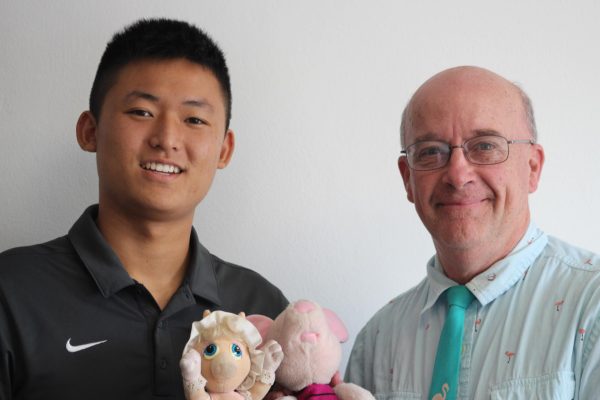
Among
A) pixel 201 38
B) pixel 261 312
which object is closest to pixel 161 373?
pixel 261 312

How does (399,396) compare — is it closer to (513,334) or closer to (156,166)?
(513,334)

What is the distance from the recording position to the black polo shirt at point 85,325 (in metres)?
1.32

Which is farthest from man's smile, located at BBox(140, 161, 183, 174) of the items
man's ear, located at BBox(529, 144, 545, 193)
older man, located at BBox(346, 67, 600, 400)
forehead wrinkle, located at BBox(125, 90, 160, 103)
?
man's ear, located at BBox(529, 144, 545, 193)

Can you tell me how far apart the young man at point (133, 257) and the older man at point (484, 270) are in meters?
0.39

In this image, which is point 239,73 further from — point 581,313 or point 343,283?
point 581,313

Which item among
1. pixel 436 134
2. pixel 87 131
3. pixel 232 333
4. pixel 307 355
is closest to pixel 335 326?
A: pixel 307 355

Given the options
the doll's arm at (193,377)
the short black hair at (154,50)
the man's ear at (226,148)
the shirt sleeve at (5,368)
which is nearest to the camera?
the doll's arm at (193,377)

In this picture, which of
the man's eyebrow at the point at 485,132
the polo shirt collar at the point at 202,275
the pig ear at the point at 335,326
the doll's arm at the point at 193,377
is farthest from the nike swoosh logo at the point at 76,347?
the man's eyebrow at the point at 485,132

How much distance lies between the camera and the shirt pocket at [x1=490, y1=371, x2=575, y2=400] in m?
1.27

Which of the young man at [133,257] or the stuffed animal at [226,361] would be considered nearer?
the stuffed animal at [226,361]

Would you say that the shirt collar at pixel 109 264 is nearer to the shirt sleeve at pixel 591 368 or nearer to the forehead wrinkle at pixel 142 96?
the forehead wrinkle at pixel 142 96

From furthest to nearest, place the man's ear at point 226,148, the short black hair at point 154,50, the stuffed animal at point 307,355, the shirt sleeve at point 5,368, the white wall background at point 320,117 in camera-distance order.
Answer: the white wall background at point 320,117
the man's ear at point 226,148
the short black hair at point 154,50
the shirt sleeve at point 5,368
the stuffed animal at point 307,355

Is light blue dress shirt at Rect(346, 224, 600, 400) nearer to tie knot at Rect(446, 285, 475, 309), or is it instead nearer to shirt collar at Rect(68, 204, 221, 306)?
tie knot at Rect(446, 285, 475, 309)

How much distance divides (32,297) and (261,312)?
0.49 m
